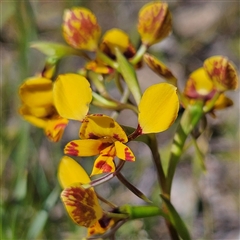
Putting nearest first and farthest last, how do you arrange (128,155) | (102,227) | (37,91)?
(128,155), (102,227), (37,91)

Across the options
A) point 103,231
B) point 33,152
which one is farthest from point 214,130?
point 103,231

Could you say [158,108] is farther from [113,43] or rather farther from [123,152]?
[113,43]

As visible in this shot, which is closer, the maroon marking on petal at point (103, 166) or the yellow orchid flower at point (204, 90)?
the maroon marking on petal at point (103, 166)

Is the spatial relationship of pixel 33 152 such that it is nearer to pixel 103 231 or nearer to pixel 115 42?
pixel 115 42

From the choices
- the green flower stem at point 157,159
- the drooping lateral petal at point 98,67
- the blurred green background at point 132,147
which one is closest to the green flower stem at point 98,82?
the drooping lateral petal at point 98,67

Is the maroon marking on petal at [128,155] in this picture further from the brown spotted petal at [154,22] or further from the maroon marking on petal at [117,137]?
the brown spotted petal at [154,22]

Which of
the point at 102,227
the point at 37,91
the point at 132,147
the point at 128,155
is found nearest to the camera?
the point at 128,155

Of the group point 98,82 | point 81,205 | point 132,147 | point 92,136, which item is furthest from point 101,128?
point 132,147

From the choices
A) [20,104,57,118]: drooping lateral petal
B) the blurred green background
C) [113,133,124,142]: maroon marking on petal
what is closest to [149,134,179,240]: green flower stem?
[113,133,124,142]: maroon marking on petal
